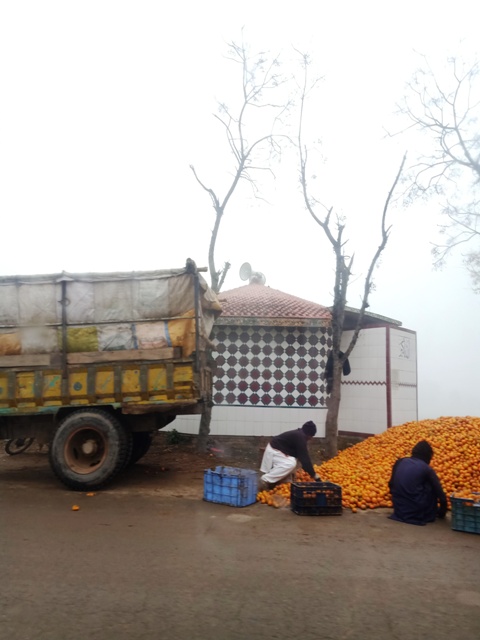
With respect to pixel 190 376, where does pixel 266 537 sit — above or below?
below

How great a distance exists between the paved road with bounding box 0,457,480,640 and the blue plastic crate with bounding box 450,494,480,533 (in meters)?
0.14

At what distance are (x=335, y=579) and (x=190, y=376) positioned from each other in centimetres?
400

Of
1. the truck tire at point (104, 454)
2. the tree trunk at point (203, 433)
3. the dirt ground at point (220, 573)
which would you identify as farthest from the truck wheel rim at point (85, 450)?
the tree trunk at point (203, 433)

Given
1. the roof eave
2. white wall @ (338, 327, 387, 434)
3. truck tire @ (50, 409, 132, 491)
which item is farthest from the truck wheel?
white wall @ (338, 327, 387, 434)

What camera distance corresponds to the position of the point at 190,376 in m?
8.34

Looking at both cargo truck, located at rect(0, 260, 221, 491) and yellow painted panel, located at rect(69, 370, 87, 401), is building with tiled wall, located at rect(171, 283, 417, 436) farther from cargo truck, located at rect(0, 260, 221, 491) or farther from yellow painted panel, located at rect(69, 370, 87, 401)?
yellow painted panel, located at rect(69, 370, 87, 401)

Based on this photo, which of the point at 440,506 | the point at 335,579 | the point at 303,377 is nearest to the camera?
the point at 335,579

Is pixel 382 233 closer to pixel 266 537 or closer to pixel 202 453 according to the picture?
pixel 202 453

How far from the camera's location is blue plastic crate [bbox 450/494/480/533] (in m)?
6.59

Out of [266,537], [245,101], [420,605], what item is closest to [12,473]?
[266,537]

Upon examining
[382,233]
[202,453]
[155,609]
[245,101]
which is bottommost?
[202,453]

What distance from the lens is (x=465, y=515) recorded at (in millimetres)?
6652

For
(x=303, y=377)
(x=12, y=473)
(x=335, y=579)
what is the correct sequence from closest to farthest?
(x=335, y=579) < (x=12, y=473) < (x=303, y=377)

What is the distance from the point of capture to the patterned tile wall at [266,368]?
13.3m
